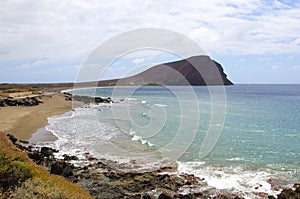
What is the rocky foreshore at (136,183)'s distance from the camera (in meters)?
15.2

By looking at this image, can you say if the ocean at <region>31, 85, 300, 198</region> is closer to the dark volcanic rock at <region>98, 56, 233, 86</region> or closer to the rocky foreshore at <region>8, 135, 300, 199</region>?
the rocky foreshore at <region>8, 135, 300, 199</region>

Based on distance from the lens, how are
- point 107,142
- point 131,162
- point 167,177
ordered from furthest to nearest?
point 107,142 → point 131,162 → point 167,177

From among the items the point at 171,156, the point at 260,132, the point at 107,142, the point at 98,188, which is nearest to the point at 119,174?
the point at 98,188

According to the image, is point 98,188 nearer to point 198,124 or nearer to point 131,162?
point 131,162

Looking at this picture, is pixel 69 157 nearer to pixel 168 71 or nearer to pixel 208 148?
pixel 208 148

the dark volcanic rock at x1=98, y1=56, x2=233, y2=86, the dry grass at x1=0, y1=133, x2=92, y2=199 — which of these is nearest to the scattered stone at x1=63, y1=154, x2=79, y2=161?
the dry grass at x1=0, y1=133, x2=92, y2=199

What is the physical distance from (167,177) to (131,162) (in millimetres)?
3966

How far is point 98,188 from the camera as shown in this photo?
16078 mm

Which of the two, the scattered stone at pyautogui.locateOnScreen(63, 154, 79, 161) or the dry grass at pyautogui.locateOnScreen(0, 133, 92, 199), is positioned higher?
the dry grass at pyautogui.locateOnScreen(0, 133, 92, 199)

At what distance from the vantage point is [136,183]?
16.9 meters

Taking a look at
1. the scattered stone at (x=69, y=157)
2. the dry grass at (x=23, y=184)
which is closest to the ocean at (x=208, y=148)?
the scattered stone at (x=69, y=157)

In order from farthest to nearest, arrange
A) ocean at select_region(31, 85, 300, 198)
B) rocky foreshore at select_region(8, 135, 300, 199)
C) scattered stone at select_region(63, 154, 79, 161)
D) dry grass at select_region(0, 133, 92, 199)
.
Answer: scattered stone at select_region(63, 154, 79, 161) < ocean at select_region(31, 85, 300, 198) < rocky foreshore at select_region(8, 135, 300, 199) < dry grass at select_region(0, 133, 92, 199)

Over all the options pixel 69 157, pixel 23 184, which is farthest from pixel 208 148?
pixel 23 184

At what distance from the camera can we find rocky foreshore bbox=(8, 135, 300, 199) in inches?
600
